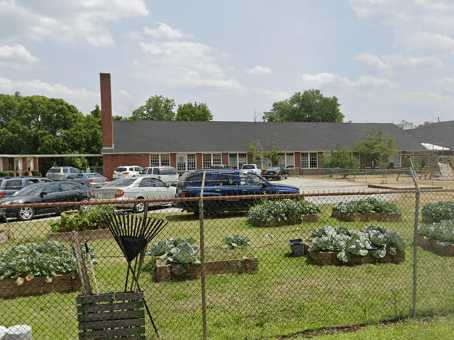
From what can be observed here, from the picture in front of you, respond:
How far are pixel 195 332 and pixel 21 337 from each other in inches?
78.6

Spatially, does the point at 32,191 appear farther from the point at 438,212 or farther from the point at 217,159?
the point at 217,159

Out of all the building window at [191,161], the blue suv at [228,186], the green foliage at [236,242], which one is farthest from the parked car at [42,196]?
the building window at [191,161]

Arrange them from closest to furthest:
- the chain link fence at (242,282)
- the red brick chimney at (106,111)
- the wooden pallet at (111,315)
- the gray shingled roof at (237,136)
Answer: the wooden pallet at (111,315) → the chain link fence at (242,282) → the red brick chimney at (106,111) → the gray shingled roof at (237,136)

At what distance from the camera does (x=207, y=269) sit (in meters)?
8.21

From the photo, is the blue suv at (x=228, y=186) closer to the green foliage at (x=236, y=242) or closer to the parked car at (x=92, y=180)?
the green foliage at (x=236, y=242)

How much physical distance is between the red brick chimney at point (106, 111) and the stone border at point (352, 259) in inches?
1655

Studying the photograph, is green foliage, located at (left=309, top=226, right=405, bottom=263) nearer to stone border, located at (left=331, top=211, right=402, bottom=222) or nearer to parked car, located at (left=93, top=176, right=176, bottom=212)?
stone border, located at (left=331, top=211, right=402, bottom=222)

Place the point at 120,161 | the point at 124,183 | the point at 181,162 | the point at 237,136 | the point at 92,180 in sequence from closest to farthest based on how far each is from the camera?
the point at 124,183 < the point at 92,180 < the point at 120,161 < the point at 181,162 < the point at 237,136

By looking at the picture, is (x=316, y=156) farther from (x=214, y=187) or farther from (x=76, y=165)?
(x=214, y=187)

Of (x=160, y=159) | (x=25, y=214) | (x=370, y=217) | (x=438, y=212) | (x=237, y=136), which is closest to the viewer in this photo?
(x=438, y=212)

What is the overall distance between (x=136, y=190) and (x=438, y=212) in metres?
12.1

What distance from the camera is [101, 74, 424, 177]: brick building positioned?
161 ft

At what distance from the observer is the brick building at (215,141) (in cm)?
4894

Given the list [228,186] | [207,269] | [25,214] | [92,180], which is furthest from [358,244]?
[92,180]
